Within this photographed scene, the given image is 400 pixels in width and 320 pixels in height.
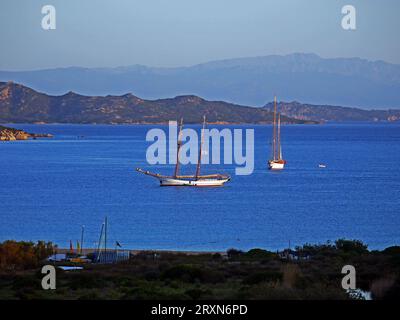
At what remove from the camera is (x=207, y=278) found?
58.7 feet

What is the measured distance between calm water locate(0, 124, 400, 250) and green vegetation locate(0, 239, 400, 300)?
13.3m

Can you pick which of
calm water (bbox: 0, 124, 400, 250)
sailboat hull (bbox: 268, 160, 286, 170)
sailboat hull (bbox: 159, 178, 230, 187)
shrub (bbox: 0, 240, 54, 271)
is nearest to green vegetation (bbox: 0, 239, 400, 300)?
shrub (bbox: 0, 240, 54, 271)

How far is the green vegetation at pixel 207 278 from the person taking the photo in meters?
14.8

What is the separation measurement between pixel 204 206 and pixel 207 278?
3799 cm

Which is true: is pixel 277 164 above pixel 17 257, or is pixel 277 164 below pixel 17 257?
above

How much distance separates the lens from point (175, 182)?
69.3m

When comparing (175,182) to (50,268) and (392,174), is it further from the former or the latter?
(50,268)

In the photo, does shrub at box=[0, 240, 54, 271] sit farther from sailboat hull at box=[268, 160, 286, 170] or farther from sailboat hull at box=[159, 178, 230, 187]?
sailboat hull at box=[268, 160, 286, 170]

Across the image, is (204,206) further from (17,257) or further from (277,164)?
(17,257)

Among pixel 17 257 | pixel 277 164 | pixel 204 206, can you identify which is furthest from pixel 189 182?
pixel 17 257

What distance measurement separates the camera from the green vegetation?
14.8 meters

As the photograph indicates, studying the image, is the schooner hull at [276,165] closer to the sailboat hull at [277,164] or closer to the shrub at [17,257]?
the sailboat hull at [277,164]
